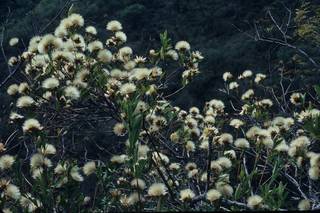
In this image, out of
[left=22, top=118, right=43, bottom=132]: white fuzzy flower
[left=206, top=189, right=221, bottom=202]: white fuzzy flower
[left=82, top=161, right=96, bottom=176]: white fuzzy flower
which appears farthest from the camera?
[left=82, top=161, right=96, bottom=176]: white fuzzy flower

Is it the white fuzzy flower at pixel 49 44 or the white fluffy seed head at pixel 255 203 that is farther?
the white fuzzy flower at pixel 49 44

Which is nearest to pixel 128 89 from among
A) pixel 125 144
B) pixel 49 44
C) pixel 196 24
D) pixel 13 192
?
pixel 125 144

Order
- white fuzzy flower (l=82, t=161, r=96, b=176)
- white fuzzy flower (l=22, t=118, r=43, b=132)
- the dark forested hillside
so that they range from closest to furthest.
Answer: white fuzzy flower (l=22, t=118, r=43, b=132) → white fuzzy flower (l=82, t=161, r=96, b=176) → the dark forested hillside

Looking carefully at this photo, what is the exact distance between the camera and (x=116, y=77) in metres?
3.13

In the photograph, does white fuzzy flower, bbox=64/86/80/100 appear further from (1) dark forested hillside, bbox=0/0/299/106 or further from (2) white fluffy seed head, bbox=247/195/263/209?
(1) dark forested hillside, bbox=0/0/299/106

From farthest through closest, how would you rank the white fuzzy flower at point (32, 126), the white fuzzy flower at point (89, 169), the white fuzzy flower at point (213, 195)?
the white fuzzy flower at point (89, 169), the white fuzzy flower at point (32, 126), the white fuzzy flower at point (213, 195)

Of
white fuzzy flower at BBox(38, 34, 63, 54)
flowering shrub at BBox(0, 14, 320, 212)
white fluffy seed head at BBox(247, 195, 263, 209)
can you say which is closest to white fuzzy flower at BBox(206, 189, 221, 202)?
flowering shrub at BBox(0, 14, 320, 212)

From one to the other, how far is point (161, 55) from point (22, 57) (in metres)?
0.98

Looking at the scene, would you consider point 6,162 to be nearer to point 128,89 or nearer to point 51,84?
point 51,84

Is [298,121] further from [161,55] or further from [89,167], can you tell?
[89,167]

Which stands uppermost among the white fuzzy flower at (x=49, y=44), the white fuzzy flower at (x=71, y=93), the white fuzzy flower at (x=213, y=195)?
the white fuzzy flower at (x=49, y=44)

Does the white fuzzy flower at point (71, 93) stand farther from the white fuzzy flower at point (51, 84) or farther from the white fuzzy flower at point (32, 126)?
the white fuzzy flower at point (32, 126)

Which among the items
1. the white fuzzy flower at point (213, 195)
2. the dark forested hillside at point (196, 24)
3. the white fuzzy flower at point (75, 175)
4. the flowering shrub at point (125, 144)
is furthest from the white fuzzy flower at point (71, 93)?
the dark forested hillside at point (196, 24)

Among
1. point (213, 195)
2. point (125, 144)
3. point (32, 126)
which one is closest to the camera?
point (213, 195)
